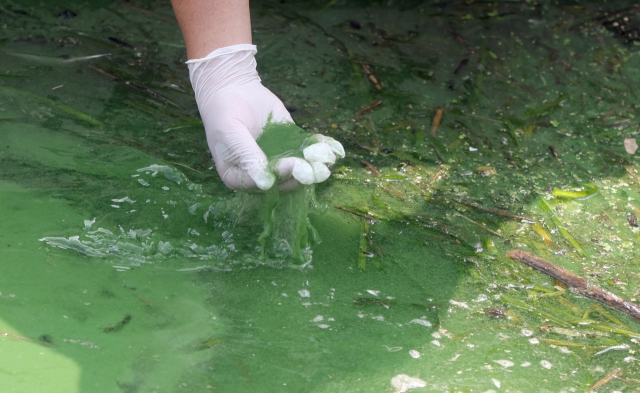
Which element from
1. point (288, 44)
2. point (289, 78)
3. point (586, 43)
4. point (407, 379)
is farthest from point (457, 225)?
point (586, 43)

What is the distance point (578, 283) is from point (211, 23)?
152 cm

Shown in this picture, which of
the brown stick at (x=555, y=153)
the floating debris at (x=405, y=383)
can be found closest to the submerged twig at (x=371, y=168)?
the brown stick at (x=555, y=153)

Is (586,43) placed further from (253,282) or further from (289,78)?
(253,282)

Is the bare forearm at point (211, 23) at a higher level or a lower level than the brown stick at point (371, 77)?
higher

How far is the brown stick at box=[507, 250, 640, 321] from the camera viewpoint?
82.5 inches

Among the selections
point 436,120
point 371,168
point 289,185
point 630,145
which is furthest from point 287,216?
point 630,145

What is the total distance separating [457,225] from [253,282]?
0.81m

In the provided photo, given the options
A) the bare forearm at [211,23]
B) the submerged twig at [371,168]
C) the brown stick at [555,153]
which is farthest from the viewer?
the brown stick at [555,153]

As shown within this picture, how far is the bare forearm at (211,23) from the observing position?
227cm

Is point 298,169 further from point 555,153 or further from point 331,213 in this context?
point 555,153

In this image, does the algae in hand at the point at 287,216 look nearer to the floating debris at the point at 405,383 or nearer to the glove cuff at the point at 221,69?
the glove cuff at the point at 221,69

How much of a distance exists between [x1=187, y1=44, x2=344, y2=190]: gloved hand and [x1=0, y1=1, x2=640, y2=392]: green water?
23 cm

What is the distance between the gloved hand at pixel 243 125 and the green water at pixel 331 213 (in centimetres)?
23

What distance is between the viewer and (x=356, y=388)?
1740mm
